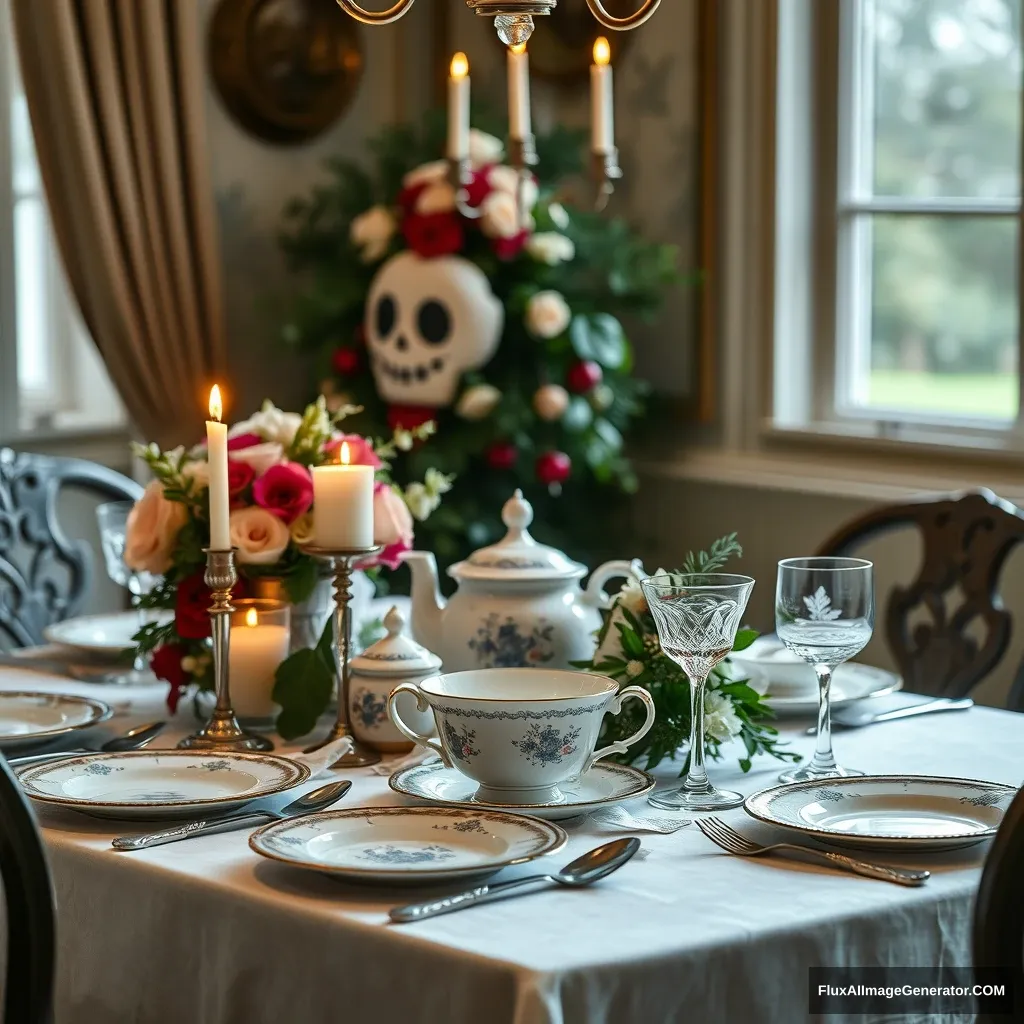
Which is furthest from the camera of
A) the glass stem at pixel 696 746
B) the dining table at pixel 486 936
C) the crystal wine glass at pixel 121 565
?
the crystal wine glass at pixel 121 565

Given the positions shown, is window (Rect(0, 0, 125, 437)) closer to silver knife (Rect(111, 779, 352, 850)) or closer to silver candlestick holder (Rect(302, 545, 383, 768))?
silver candlestick holder (Rect(302, 545, 383, 768))

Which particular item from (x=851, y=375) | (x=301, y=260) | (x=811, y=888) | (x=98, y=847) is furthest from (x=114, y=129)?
(x=811, y=888)

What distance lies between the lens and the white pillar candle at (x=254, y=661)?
1687 millimetres

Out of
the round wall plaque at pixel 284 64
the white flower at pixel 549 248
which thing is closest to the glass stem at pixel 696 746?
the white flower at pixel 549 248

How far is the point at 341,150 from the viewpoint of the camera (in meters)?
3.93

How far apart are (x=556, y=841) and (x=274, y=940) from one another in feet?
0.72

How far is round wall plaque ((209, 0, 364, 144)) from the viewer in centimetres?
360

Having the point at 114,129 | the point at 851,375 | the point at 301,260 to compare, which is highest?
the point at 114,129

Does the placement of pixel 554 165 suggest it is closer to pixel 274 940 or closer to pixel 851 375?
pixel 851 375

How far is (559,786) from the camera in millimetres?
1408

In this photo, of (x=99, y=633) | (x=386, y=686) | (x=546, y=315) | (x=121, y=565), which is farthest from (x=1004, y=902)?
(x=546, y=315)

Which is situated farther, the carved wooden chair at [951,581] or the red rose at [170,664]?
the carved wooden chair at [951,581]

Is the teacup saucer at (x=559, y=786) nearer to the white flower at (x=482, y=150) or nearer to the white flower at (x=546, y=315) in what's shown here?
the white flower at (x=546, y=315)

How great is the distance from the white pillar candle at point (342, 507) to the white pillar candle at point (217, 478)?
9 cm
